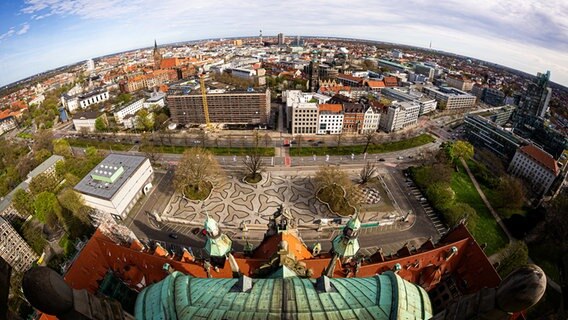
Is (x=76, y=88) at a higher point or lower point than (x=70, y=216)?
higher

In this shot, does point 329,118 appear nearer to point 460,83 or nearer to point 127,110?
point 127,110

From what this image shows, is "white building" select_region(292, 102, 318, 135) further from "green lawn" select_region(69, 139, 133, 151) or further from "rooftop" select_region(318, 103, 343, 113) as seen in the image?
"green lawn" select_region(69, 139, 133, 151)

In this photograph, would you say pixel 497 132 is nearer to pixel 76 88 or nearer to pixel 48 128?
pixel 48 128

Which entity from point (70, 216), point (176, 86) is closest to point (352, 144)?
point (70, 216)

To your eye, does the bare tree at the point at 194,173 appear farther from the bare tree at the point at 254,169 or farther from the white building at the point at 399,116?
the white building at the point at 399,116

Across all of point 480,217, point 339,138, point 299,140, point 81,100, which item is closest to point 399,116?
point 339,138

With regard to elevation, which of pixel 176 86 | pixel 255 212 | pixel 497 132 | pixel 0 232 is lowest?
pixel 255 212

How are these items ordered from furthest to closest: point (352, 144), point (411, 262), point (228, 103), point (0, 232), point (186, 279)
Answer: point (228, 103) < point (352, 144) < point (0, 232) < point (411, 262) < point (186, 279)
